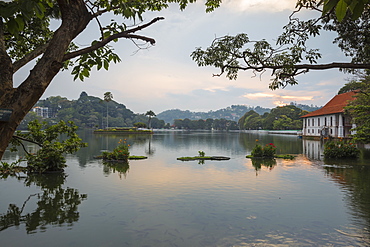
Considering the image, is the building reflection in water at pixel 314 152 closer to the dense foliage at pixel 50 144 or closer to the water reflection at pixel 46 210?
the dense foliage at pixel 50 144

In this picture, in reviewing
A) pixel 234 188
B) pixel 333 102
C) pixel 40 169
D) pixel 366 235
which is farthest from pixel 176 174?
pixel 333 102

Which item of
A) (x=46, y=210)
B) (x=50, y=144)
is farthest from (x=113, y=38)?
(x=50, y=144)

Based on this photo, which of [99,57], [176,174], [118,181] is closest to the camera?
[99,57]

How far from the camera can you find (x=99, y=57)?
140 inches

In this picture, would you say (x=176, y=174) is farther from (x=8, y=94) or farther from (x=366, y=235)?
(x=8, y=94)

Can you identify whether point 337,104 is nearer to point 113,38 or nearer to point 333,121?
point 333,121

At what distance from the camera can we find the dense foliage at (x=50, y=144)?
11852 mm

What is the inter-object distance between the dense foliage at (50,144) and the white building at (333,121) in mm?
37535

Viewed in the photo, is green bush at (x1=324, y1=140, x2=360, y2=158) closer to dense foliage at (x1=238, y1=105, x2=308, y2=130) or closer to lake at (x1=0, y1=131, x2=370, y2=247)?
lake at (x1=0, y1=131, x2=370, y2=247)

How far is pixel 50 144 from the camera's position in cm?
1205

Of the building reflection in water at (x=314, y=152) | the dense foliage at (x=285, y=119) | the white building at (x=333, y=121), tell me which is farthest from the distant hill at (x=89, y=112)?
the building reflection in water at (x=314, y=152)

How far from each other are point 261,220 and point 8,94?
6133mm

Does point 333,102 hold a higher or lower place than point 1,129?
higher

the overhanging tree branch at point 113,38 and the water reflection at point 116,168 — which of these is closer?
the overhanging tree branch at point 113,38
